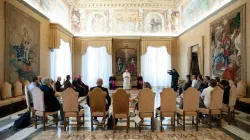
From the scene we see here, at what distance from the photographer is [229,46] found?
8.62 meters

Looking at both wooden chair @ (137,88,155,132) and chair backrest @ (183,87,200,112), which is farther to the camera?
chair backrest @ (183,87,200,112)

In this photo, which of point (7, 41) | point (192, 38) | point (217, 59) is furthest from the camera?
point (192, 38)

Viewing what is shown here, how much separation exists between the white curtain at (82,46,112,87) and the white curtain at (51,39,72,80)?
1692 mm

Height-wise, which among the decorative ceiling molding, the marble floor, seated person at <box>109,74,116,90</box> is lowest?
the marble floor

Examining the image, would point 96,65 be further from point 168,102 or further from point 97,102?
point 168,102

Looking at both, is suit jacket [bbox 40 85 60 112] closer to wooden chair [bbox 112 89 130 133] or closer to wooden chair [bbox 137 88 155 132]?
wooden chair [bbox 112 89 130 133]

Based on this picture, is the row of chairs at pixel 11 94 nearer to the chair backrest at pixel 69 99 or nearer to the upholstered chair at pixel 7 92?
the upholstered chair at pixel 7 92

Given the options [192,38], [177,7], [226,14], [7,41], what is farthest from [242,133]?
[177,7]

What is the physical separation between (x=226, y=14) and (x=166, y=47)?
8.20 metres

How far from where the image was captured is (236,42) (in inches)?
320

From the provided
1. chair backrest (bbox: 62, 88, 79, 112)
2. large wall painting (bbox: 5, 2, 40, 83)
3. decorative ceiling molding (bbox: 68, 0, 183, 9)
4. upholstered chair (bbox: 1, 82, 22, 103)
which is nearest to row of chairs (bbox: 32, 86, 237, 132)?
chair backrest (bbox: 62, 88, 79, 112)

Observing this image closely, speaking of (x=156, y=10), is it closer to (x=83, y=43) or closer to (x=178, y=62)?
(x=178, y=62)

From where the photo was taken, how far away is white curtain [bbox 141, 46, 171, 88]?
57.0 feet

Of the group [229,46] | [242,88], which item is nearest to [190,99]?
[242,88]
